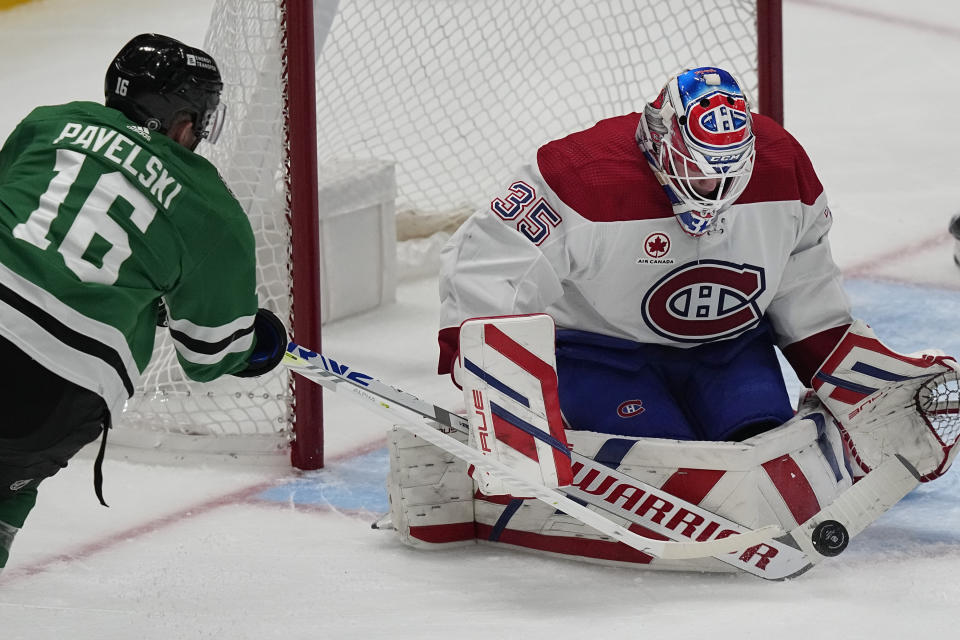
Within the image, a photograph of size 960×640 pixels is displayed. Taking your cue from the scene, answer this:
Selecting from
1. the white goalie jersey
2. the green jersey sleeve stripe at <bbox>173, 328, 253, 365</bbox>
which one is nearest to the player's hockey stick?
the white goalie jersey

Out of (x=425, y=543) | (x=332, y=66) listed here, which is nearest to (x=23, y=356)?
(x=425, y=543)

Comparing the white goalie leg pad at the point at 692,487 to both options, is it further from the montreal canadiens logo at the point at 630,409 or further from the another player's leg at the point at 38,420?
the another player's leg at the point at 38,420

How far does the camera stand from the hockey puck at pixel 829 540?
2494mm

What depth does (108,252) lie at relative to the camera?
2.02 metres

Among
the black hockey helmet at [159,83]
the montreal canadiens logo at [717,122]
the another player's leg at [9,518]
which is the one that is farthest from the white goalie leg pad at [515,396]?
the another player's leg at [9,518]

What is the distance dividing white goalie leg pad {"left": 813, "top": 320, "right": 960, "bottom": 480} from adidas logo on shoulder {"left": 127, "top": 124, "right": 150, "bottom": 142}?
125cm

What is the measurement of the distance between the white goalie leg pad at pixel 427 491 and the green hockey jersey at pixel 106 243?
1.98 feet

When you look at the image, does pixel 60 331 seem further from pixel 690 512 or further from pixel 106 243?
pixel 690 512

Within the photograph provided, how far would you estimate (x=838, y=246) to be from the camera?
14.9 ft

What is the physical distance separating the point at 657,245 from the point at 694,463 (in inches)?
14.4

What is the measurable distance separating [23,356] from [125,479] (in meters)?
1.16

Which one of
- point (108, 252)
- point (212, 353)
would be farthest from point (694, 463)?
point (108, 252)

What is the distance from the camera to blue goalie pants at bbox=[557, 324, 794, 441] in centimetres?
268

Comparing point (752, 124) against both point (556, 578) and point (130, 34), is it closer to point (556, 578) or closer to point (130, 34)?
point (556, 578)
